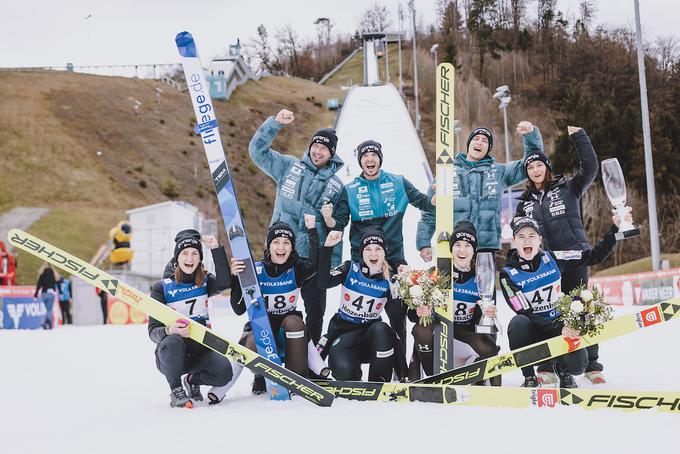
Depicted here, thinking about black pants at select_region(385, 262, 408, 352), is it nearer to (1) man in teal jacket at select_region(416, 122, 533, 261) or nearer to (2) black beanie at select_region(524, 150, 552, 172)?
(1) man in teal jacket at select_region(416, 122, 533, 261)

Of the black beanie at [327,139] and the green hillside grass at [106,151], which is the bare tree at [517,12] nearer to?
the green hillside grass at [106,151]

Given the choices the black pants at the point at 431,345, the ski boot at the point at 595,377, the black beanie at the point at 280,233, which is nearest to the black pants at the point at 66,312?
the black beanie at the point at 280,233

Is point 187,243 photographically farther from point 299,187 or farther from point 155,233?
point 155,233

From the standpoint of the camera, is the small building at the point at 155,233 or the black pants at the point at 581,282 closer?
the black pants at the point at 581,282

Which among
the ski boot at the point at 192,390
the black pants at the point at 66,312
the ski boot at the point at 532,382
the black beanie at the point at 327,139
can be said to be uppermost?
the black beanie at the point at 327,139

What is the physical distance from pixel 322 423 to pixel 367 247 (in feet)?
4.86

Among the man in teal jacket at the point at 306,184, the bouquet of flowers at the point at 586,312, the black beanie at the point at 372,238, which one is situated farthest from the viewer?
the man in teal jacket at the point at 306,184

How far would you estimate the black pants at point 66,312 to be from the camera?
1692 cm

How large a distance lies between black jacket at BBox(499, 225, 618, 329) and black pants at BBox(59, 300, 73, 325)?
14.5 meters

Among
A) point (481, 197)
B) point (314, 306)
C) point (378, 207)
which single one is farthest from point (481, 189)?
point (314, 306)

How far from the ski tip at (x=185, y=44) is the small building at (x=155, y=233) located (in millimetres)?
19594

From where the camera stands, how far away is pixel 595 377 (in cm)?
477

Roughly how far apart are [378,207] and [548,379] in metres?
1.75

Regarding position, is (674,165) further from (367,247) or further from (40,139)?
(40,139)
